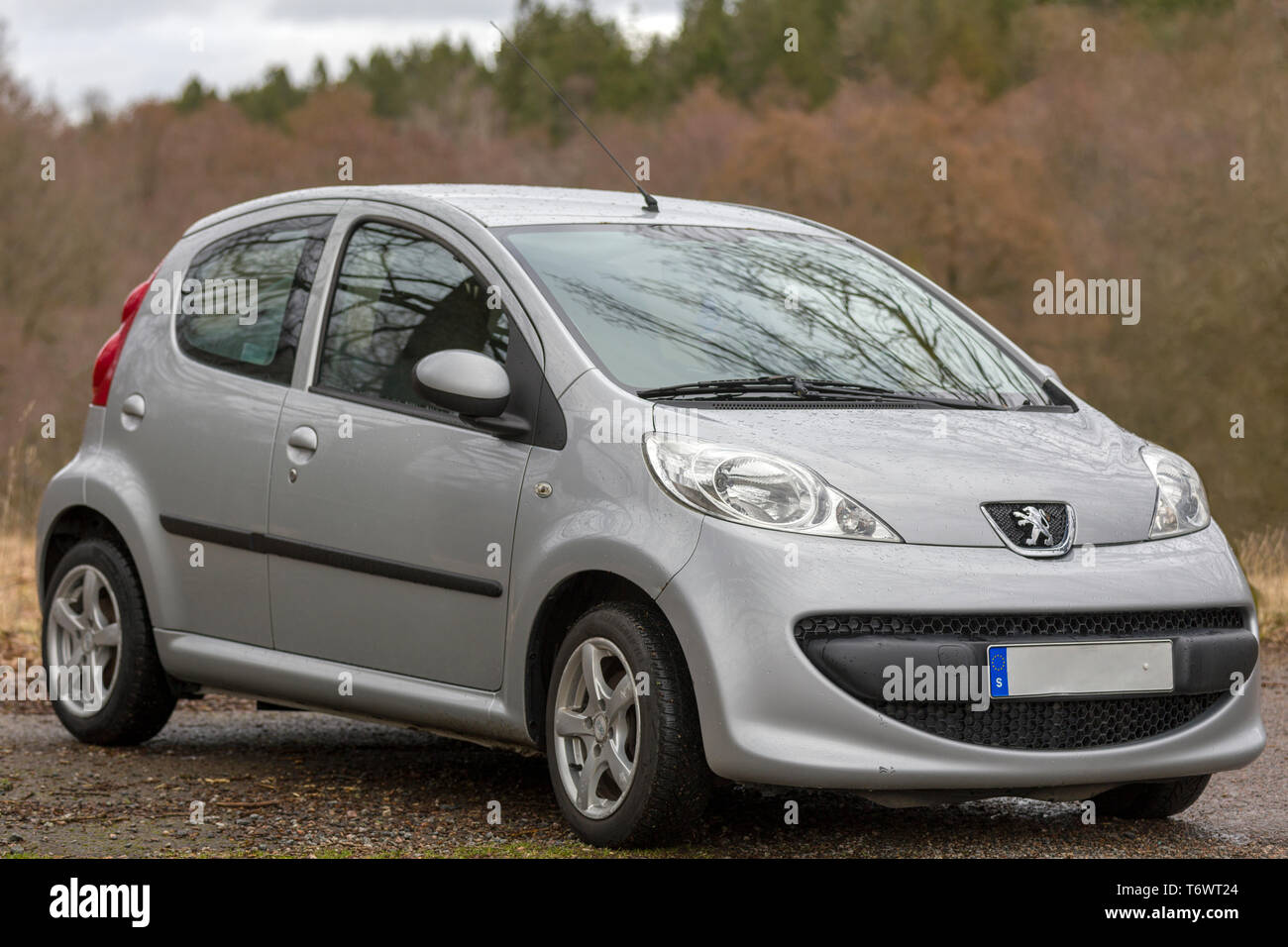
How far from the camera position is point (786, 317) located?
5328mm

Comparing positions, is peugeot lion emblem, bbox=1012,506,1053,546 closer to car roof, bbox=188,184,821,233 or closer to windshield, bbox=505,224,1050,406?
windshield, bbox=505,224,1050,406

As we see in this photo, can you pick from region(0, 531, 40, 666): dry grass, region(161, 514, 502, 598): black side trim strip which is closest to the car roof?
region(161, 514, 502, 598): black side trim strip

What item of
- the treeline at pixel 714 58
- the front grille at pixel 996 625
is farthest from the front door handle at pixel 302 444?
the treeline at pixel 714 58

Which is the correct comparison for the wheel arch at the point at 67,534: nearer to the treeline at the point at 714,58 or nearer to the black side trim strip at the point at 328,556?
the black side trim strip at the point at 328,556

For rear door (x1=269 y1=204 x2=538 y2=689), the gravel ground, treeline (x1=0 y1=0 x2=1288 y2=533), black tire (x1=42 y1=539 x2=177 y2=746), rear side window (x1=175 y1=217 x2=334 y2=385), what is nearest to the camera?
the gravel ground

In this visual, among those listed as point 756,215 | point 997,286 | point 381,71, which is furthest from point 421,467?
point 381,71

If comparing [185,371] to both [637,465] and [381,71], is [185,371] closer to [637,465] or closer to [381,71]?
[637,465]

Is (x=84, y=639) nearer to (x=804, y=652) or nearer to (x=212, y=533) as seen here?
(x=212, y=533)

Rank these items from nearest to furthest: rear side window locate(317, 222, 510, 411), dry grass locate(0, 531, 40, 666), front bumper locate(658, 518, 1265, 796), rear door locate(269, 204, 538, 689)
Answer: front bumper locate(658, 518, 1265, 796), rear door locate(269, 204, 538, 689), rear side window locate(317, 222, 510, 411), dry grass locate(0, 531, 40, 666)

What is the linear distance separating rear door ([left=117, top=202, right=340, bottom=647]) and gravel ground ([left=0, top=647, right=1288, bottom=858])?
578 mm

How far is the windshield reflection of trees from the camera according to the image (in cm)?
510

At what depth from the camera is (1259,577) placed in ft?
36.9

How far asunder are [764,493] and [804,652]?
41 cm

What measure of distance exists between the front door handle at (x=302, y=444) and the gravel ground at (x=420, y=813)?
1064 mm
